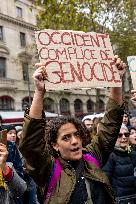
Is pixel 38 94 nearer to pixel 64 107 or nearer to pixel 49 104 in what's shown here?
pixel 49 104

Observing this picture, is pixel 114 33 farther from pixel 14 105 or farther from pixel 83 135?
pixel 83 135

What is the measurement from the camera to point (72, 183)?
2516 millimetres

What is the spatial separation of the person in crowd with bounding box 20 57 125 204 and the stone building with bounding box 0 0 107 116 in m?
25.3

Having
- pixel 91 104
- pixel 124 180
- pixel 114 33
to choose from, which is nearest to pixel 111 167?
pixel 124 180

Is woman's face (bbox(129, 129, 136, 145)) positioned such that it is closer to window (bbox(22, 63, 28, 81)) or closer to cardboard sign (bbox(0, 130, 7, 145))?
cardboard sign (bbox(0, 130, 7, 145))

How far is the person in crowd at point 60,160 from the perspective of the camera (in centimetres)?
251

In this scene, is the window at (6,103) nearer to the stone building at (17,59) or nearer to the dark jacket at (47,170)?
the stone building at (17,59)

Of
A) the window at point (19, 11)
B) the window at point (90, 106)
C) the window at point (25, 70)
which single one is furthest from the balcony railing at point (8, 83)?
the window at point (90, 106)

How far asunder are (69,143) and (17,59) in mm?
27265

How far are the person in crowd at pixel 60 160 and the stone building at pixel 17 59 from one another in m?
25.3

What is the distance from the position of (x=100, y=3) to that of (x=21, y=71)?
13225 millimetres

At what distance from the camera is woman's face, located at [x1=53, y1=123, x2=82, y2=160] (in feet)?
8.68

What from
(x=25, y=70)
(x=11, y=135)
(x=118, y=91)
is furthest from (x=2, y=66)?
(x=118, y=91)

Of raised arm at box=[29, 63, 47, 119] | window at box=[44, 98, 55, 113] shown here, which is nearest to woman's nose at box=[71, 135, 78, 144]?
raised arm at box=[29, 63, 47, 119]
